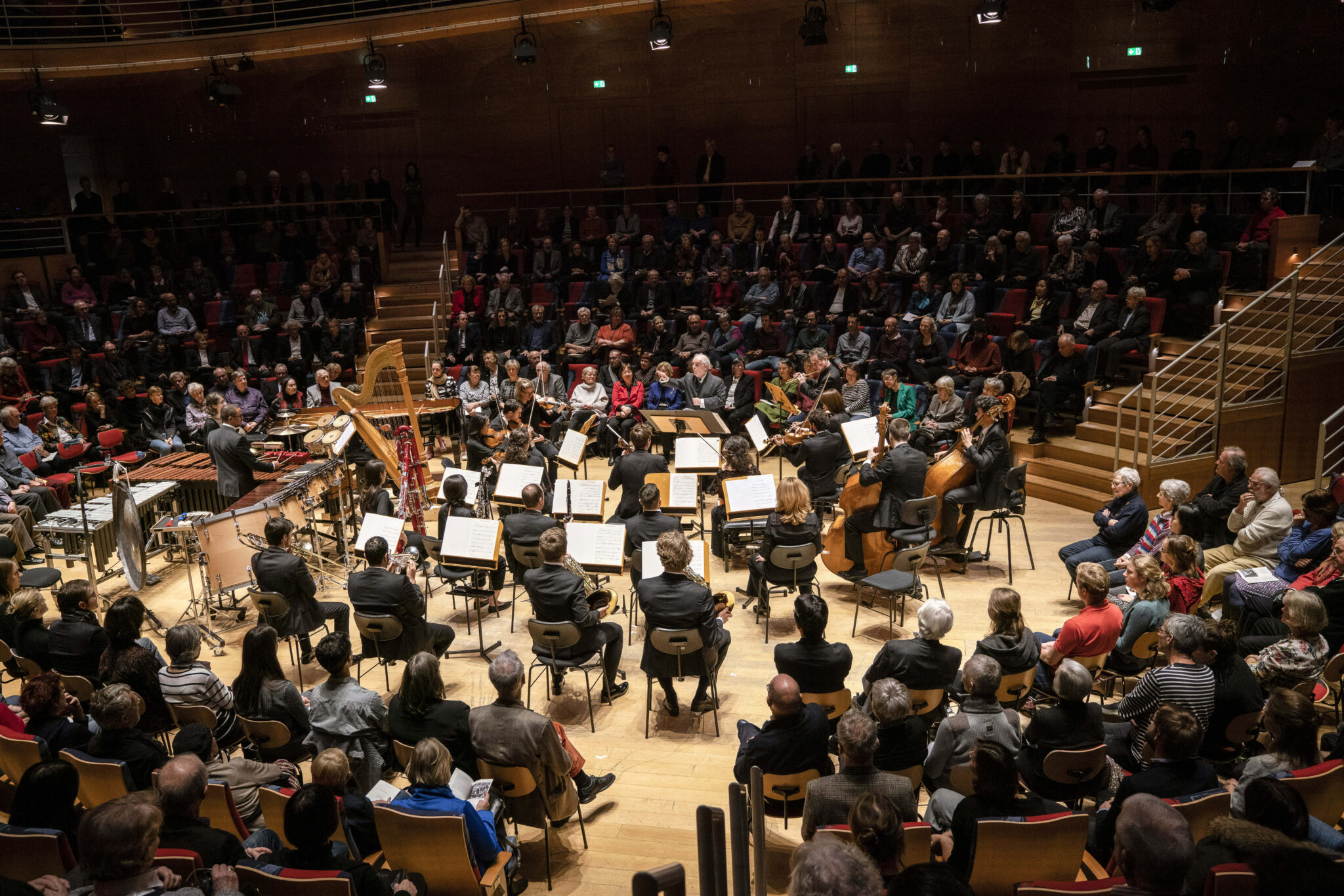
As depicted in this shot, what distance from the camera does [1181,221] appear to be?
11.5 meters

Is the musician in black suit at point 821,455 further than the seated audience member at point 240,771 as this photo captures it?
Yes

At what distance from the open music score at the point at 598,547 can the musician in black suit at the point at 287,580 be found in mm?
1624

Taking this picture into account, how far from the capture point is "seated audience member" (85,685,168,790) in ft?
15.0

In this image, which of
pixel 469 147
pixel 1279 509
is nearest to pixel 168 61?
pixel 469 147

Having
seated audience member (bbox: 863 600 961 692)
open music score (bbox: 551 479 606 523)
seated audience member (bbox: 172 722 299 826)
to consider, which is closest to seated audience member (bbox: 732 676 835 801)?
seated audience member (bbox: 863 600 961 692)

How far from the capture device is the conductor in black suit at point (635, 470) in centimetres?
822

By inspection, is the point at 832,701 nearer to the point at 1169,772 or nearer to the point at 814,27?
the point at 1169,772

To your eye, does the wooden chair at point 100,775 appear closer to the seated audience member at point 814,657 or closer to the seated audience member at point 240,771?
the seated audience member at point 240,771

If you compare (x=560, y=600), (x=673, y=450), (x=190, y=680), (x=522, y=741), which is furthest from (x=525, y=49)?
(x=522, y=741)

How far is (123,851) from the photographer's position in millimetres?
3379

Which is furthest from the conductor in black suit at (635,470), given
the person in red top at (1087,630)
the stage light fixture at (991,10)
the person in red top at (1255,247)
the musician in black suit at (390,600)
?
the person in red top at (1255,247)

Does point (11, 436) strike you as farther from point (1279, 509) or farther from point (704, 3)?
point (1279, 509)

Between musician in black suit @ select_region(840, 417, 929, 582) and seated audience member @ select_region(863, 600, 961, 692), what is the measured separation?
2.39 m

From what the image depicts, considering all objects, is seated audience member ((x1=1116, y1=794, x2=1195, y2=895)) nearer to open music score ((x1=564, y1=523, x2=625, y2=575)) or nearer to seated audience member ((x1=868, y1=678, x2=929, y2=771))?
seated audience member ((x1=868, y1=678, x2=929, y2=771))
